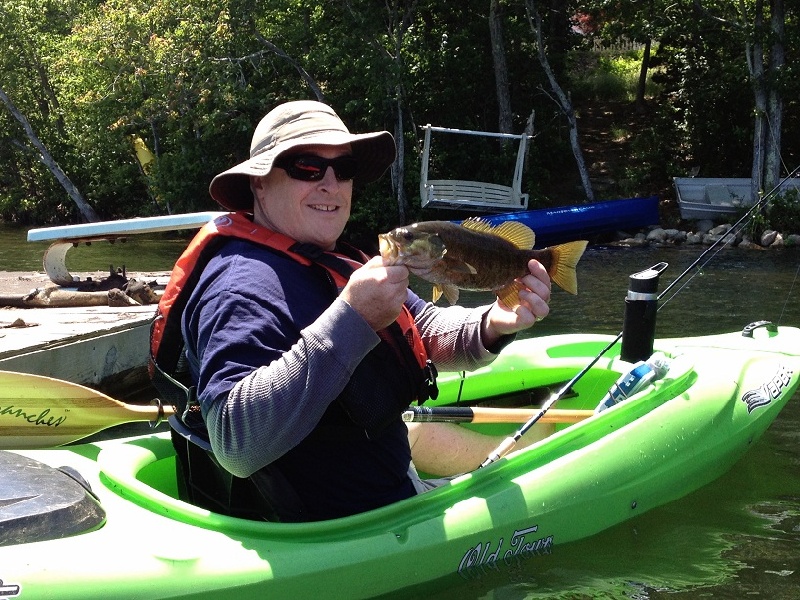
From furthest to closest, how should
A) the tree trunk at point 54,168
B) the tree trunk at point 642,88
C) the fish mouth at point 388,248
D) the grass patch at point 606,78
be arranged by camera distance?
1. the tree trunk at point 54,168
2. the grass patch at point 606,78
3. the tree trunk at point 642,88
4. the fish mouth at point 388,248

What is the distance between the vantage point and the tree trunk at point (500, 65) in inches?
829

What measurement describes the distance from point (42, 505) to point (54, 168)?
2482cm

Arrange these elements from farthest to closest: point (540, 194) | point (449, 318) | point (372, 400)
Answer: point (540, 194), point (449, 318), point (372, 400)

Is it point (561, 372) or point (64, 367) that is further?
point (64, 367)

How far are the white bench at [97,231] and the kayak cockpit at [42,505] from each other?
4.77m

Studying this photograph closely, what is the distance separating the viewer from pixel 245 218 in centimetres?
307

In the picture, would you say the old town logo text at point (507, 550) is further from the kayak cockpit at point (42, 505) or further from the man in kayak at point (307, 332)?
the kayak cockpit at point (42, 505)

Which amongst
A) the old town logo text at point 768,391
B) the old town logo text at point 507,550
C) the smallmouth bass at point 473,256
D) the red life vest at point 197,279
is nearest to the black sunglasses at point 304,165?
the red life vest at point 197,279

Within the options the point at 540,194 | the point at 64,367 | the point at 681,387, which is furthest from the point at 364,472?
the point at 540,194

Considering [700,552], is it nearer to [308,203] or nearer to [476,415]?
[476,415]

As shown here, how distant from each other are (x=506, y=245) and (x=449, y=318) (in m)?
0.57

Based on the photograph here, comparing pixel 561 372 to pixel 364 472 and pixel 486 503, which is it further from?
pixel 364 472

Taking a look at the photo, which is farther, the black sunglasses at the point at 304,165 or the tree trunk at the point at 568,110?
the tree trunk at the point at 568,110

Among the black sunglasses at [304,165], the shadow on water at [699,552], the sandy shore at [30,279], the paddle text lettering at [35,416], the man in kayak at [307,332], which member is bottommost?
the shadow on water at [699,552]
